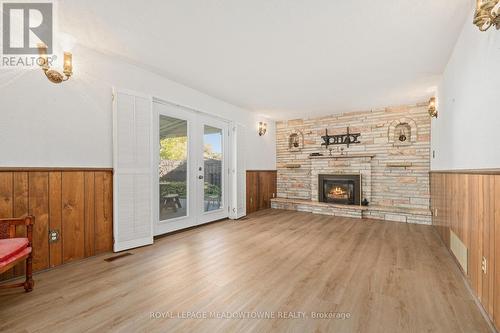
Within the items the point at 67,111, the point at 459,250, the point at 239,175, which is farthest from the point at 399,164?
the point at 67,111

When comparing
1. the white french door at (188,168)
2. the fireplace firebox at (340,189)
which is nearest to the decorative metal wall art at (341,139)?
the fireplace firebox at (340,189)

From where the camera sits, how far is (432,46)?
2783mm

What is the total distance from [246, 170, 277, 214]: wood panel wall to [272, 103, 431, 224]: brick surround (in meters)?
0.32

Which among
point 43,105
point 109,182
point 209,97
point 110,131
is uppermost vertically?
point 209,97

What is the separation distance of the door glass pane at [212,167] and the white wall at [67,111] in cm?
132

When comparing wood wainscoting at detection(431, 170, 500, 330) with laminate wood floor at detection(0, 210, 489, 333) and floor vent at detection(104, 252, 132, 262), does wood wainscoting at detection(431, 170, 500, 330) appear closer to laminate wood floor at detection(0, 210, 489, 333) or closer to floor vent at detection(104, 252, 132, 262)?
laminate wood floor at detection(0, 210, 489, 333)

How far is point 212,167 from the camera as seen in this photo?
475cm

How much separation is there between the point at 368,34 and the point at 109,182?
143 inches

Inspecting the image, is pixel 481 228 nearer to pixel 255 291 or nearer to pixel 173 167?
pixel 255 291

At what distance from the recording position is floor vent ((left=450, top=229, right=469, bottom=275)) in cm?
225

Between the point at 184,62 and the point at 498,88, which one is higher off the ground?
the point at 184,62

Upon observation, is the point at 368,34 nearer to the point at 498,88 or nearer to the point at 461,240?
the point at 498,88

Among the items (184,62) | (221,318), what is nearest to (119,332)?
(221,318)

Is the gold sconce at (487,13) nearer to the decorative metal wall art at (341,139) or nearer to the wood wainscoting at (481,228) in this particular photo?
the wood wainscoting at (481,228)
